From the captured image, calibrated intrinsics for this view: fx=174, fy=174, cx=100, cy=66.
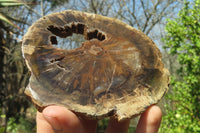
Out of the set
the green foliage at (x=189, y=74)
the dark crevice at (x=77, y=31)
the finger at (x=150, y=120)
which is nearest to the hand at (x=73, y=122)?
the finger at (x=150, y=120)

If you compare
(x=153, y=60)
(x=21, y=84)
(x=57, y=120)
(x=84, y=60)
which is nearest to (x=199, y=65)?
(x=153, y=60)

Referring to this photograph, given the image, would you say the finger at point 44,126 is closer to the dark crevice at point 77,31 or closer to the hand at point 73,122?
the hand at point 73,122

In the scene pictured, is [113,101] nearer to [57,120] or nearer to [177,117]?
[57,120]

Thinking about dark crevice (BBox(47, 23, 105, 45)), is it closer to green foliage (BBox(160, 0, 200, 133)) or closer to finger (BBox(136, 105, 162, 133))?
finger (BBox(136, 105, 162, 133))

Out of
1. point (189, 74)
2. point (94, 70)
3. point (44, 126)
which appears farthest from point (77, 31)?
point (189, 74)

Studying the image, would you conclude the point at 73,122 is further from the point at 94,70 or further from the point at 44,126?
the point at 94,70

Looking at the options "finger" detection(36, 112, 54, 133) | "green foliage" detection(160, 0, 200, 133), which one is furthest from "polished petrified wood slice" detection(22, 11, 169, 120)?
"green foliage" detection(160, 0, 200, 133)
